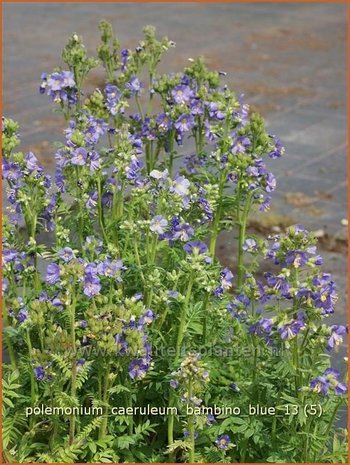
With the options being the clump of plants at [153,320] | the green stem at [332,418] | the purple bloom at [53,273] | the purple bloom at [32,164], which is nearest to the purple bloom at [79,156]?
the clump of plants at [153,320]

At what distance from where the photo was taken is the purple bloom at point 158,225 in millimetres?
2830

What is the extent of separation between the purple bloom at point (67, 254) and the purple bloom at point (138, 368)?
371 millimetres

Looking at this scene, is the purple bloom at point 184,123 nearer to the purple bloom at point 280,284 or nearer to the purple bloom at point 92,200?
the purple bloom at point 92,200

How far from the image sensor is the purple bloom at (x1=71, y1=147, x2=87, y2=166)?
2969 mm

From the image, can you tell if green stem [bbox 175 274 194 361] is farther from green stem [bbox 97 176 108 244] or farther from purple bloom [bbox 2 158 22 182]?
purple bloom [bbox 2 158 22 182]

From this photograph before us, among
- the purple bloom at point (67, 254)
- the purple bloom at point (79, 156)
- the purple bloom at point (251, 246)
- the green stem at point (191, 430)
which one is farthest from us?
the purple bloom at point (251, 246)

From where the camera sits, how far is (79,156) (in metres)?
2.98

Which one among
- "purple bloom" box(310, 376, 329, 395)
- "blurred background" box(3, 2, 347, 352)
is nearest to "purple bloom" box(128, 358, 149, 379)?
"purple bloom" box(310, 376, 329, 395)

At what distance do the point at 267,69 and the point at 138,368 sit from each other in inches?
281

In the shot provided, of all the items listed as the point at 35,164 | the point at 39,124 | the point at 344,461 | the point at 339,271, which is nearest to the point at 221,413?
the point at 344,461

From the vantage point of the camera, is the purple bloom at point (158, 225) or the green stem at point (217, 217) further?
the green stem at point (217, 217)

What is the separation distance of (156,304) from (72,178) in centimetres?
53

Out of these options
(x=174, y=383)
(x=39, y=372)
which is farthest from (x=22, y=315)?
(x=174, y=383)

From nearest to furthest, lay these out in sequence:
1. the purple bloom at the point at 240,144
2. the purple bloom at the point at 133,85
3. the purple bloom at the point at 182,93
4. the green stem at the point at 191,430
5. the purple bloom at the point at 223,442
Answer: the green stem at the point at 191,430 < the purple bloom at the point at 223,442 < the purple bloom at the point at 240,144 < the purple bloom at the point at 182,93 < the purple bloom at the point at 133,85
